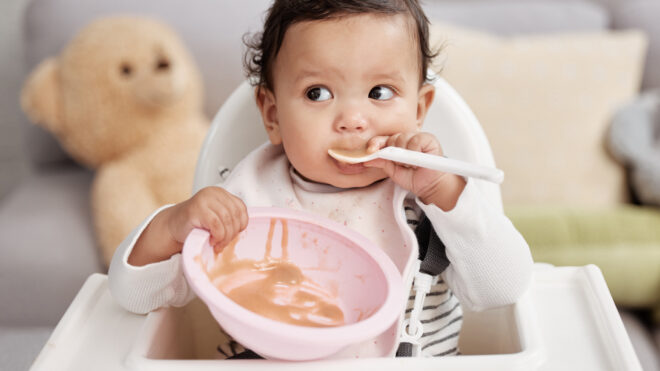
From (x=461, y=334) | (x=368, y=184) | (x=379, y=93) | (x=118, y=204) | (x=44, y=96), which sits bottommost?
(x=118, y=204)

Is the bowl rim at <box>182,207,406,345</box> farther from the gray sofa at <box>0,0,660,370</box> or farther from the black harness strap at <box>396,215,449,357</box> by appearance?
the gray sofa at <box>0,0,660,370</box>

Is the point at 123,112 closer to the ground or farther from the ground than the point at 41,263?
farther from the ground

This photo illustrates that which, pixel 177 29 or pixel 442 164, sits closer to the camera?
pixel 442 164

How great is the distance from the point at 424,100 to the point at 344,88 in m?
0.15

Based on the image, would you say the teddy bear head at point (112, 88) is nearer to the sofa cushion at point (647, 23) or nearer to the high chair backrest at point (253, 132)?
the high chair backrest at point (253, 132)

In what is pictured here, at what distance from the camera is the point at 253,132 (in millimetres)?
950

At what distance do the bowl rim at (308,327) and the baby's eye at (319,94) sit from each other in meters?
0.16

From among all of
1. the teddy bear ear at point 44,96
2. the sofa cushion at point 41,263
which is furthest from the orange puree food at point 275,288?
the teddy bear ear at point 44,96

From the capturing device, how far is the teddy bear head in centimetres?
157

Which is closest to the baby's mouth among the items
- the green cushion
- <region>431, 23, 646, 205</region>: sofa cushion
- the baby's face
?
the baby's face

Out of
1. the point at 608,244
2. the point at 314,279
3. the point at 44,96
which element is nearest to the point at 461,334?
the point at 314,279

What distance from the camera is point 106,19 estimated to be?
5.48 ft

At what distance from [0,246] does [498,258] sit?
48.7 inches

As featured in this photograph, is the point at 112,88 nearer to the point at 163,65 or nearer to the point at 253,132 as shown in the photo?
the point at 163,65
